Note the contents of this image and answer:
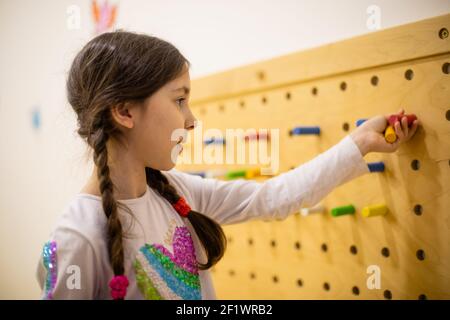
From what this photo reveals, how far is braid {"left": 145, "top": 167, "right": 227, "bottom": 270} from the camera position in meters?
0.67

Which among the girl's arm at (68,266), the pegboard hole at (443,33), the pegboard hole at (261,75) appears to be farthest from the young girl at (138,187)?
the pegboard hole at (261,75)

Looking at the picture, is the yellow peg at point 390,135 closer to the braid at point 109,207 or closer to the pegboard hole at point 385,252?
the pegboard hole at point 385,252

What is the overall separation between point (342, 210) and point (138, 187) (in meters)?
0.33

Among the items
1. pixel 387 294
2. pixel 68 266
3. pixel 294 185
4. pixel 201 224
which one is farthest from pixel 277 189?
pixel 68 266

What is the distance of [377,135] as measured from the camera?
61cm

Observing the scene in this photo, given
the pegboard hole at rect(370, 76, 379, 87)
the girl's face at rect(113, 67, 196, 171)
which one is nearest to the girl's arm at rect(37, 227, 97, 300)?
the girl's face at rect(113, 67, 196, 171)

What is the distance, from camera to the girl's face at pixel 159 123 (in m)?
0.58

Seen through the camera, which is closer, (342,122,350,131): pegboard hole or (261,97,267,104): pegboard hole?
(342,122,350,131): pegboard hole

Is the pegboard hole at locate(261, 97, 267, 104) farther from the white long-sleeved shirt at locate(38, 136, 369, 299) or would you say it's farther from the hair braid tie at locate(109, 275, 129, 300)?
the hair braid tie at locate(109, 275, 129, 300)

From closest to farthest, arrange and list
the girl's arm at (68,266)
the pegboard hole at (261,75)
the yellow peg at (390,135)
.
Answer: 1. the girl's arm at (68,266)
2. the yellow peg at (390,135)
3. the pegboard hole at (261,75)

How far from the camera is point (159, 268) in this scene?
1.90 feet

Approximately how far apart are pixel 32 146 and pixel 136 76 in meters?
1.09

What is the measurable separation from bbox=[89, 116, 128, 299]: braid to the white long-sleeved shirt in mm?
17

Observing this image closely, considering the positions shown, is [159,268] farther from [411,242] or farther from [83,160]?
[411,242]
